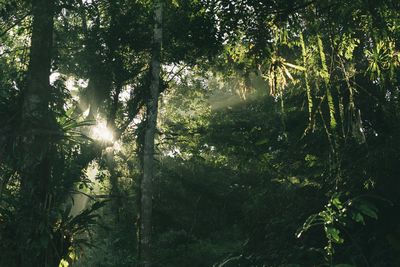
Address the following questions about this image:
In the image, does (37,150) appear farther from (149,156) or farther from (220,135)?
(220,135)

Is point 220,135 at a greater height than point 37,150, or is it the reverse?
point 220,135

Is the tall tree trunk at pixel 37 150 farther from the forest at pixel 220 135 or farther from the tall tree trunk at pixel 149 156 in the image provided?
the tall tree trunk at pixel 149 156

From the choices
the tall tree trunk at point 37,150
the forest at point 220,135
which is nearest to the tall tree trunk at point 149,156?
the forest at point 220,135

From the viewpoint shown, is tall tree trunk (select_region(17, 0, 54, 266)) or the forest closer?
the forest

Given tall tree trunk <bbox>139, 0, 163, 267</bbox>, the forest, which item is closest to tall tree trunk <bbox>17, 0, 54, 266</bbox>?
the forest

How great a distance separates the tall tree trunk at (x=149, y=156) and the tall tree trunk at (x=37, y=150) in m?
5.17

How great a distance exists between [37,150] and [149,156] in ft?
21.6

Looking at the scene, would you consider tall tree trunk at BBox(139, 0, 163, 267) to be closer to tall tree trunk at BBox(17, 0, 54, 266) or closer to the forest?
the forest

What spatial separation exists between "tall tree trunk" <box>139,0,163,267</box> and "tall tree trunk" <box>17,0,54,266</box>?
5.17m

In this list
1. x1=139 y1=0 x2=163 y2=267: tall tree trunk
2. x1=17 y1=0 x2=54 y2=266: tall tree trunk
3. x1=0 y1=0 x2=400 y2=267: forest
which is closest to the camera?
x1=0 y1=0 x2=400 y2=267: forest

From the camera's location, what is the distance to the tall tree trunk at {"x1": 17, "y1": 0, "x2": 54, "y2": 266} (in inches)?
393

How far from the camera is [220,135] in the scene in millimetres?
16062

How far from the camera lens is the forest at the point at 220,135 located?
5414mm

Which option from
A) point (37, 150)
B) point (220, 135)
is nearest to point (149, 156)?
point (220, 135)
